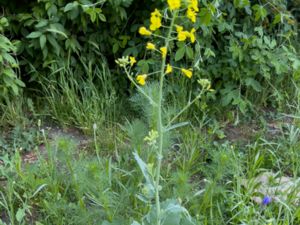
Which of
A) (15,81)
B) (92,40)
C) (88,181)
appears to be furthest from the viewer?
(92,40)

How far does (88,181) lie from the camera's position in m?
2.45

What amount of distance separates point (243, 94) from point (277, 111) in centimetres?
27

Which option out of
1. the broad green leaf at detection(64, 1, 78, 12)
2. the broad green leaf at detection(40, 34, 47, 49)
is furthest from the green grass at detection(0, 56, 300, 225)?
the broad green leaf at detection(64, 1, 78, 12)

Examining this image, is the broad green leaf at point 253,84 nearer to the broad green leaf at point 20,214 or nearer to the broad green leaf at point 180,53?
the broad green leaf at point 180,53

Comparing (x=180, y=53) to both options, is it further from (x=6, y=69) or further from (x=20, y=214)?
(x=20, y=214)

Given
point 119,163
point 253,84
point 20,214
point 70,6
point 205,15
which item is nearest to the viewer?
point 20,214

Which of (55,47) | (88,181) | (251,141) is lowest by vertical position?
(251,141)

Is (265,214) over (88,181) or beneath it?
beneath

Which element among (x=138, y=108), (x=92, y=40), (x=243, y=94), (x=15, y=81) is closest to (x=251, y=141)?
(x=243, y=94)

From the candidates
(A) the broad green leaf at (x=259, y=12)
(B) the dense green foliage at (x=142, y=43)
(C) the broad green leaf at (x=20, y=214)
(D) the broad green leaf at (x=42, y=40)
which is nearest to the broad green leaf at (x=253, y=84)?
(B) the dense green foliage at (x=142, y=43)

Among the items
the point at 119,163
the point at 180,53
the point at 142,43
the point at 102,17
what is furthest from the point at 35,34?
the point at 119,163

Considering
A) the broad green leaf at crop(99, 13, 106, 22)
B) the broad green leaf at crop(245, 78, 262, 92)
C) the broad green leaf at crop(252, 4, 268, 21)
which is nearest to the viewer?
the broad green leaf at crop(99, 13, 106, 22)

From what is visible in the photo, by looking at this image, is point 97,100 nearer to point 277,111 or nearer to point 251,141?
point 251,141

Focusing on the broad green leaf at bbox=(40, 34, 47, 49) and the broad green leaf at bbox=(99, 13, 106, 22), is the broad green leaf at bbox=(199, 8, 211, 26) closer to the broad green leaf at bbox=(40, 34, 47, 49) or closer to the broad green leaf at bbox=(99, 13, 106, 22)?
the broad green leaf at bbox=(99, 13, 106, 22)
